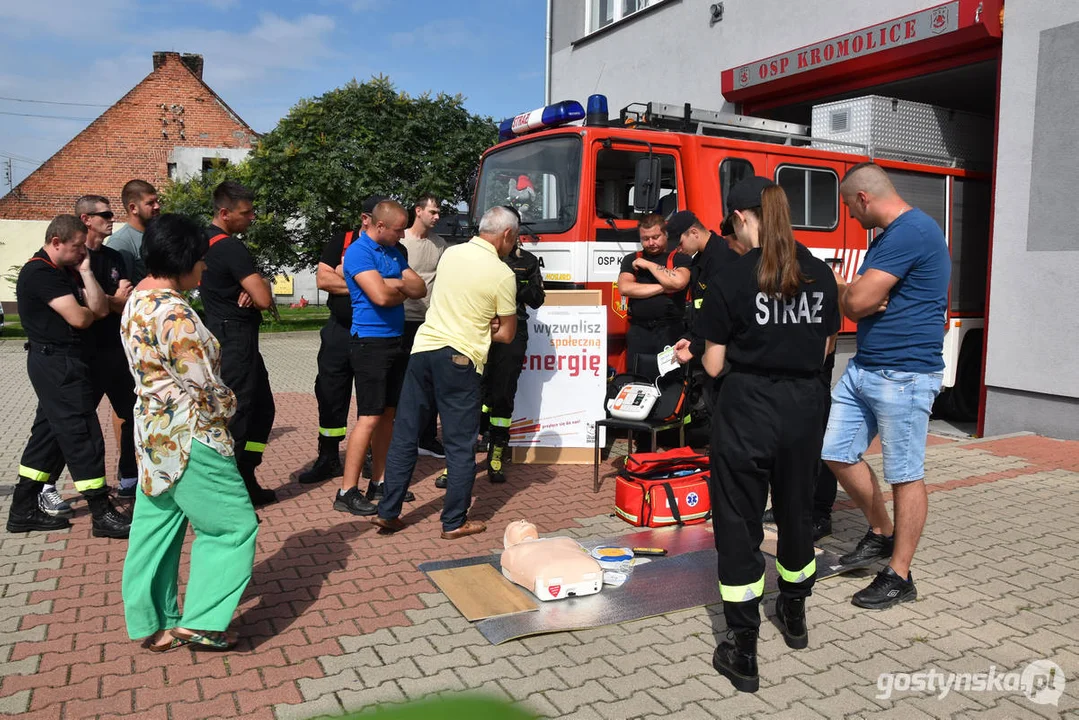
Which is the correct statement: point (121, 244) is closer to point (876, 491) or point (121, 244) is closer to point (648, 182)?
point (648, 182)

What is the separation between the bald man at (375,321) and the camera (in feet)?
17.3

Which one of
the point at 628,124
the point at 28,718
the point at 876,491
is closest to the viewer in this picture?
the point at 28,718

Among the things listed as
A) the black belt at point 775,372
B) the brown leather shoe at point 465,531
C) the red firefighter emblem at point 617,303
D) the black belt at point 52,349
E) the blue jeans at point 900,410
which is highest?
the red firefighter emblem at point 617,303

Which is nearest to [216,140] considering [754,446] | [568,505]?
[568,505]

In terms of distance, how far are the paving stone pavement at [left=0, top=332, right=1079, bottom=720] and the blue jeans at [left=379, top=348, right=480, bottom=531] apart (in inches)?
18.2

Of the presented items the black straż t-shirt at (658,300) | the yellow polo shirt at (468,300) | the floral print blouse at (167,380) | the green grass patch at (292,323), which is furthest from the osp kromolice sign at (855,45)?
the green grass patch at (292,323)

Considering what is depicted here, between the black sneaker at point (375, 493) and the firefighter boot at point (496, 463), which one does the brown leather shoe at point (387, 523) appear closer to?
the black sneaker at point (375, 493)

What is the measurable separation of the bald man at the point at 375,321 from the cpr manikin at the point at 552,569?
1.44 m

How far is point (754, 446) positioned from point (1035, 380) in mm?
6076

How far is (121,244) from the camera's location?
585 cm

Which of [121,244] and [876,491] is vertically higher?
[121,244]

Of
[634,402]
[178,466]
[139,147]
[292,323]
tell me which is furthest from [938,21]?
[139,147]

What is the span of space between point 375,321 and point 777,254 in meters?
2.90

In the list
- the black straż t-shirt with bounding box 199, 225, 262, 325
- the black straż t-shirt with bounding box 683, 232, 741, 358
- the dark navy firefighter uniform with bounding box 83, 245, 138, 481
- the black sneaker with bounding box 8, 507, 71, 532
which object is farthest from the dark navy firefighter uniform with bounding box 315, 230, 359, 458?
the black straż t-shirt with bounding box 683, 232, 741, 358
